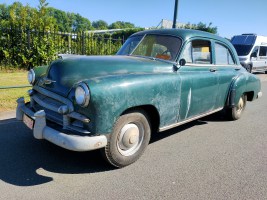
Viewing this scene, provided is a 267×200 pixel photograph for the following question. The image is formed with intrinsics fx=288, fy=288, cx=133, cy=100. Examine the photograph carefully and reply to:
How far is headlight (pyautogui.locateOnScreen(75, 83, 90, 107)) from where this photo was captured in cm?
315

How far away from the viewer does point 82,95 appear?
3.17 m

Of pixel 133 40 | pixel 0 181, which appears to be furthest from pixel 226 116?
pixel 0 181

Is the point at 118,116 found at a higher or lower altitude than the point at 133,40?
lower

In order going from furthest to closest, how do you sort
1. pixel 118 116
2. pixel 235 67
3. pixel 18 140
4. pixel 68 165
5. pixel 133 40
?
pixel 235 67 < pixel 133 40 < pixel 18 140 < pixel 68 165 < pixel 118 116

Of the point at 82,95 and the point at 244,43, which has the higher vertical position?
the point at 244,43

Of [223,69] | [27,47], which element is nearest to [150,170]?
[223,69]

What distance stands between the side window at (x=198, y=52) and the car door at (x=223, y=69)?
0.28 meters

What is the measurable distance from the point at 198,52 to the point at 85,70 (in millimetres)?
2110

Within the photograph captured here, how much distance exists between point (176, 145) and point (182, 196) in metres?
1.53

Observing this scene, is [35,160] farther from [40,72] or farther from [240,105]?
[240,105]

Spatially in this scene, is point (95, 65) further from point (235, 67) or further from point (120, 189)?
point (235, 67)

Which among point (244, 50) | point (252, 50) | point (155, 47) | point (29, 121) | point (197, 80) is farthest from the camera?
point (244, 50)

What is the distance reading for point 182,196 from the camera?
3.05 meters

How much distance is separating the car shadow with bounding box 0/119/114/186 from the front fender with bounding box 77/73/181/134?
712 mm
